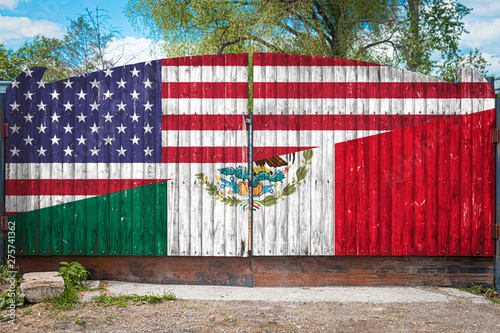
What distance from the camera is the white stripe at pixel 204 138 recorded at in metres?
4.51

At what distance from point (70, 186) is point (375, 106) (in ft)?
12.6

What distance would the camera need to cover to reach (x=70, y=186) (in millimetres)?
4566

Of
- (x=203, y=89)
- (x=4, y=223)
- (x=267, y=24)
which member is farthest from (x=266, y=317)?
(x=267, y=24)

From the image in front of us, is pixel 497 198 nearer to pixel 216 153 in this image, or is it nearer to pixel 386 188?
pixel 386 188

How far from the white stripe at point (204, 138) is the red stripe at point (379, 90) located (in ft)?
1.86

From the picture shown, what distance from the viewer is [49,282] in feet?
13.2

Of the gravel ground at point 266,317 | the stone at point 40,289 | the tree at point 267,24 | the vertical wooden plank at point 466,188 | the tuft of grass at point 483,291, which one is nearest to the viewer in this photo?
the gravel ground at point 266,317

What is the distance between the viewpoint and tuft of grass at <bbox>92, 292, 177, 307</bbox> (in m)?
3.94

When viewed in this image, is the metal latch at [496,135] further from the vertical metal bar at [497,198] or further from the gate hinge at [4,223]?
the gate hinge at [4,223]

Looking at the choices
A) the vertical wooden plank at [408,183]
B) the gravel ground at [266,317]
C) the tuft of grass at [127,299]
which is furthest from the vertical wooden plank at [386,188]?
the tuft of grass at [127,299]

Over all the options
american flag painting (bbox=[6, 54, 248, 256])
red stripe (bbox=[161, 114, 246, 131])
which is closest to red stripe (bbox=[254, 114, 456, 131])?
red stripe (bbox=[161, 114, 246, 131])

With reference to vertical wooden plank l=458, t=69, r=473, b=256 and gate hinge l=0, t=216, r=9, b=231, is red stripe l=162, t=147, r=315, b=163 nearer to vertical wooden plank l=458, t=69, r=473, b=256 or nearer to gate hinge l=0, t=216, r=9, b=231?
vertical wooden plank l=458, t=69, r=473, b=256

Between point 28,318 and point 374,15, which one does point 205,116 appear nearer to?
point 28,318

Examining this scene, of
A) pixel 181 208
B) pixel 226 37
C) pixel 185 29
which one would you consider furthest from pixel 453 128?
pixel 185 29
